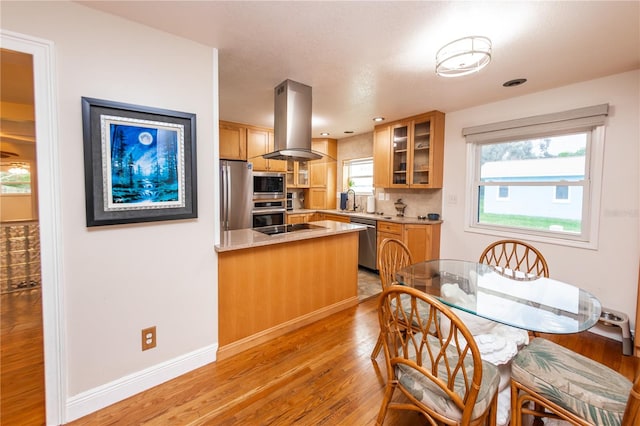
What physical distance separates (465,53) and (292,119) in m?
1.53

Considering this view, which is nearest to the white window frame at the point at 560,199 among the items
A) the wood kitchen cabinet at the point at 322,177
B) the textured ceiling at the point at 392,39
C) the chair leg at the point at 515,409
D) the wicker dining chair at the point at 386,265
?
the textured ceiling at the point at 392,39

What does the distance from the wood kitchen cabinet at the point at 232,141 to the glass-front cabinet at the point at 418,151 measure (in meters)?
2.38

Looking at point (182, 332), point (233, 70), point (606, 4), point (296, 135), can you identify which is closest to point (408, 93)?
point (296, 135)

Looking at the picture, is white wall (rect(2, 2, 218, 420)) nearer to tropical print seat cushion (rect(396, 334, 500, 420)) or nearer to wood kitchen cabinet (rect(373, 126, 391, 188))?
tropical print seat cushion (rect(396, 334, 500, 420))

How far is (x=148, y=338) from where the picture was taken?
179 centimetres

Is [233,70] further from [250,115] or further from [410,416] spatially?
[410,416]

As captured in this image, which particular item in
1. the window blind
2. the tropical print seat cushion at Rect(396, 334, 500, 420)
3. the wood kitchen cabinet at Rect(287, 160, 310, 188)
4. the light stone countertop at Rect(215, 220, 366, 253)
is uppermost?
the window blind

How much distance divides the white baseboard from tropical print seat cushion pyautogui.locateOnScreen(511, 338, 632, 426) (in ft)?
6.63

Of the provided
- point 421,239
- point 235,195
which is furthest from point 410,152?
point 235,195

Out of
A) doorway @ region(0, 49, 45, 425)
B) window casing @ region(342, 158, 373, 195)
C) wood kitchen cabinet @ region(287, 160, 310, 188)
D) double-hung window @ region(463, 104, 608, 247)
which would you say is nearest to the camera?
doorway @ region(0, 49, 45, 425)

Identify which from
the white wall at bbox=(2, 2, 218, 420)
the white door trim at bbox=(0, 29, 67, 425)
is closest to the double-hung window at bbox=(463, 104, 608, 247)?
the white wall at bbox=(2, 2, 218, 420)

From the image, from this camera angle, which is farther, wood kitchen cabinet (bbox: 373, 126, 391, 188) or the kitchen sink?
wood kitchen cabinet (bbox: 373, 126, 391, 188)

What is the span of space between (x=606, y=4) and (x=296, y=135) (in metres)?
2.23

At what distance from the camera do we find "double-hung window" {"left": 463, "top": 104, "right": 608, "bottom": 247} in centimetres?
259
